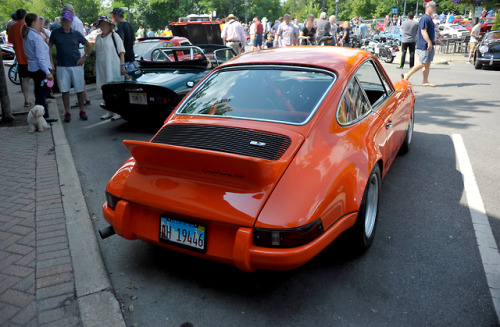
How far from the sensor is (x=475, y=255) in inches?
126

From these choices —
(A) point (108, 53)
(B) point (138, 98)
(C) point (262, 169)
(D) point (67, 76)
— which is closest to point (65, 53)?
(D) point (67, 76)

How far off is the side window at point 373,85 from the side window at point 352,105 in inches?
15.3

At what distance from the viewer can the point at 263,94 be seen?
11.0ft

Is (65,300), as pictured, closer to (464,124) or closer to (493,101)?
(464,124)

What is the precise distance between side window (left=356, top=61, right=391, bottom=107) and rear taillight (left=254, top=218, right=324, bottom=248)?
6.44 ft

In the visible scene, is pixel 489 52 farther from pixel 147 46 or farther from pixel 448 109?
pixel 147 46

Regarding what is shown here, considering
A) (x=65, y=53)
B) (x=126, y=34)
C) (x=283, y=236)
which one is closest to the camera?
(x=283, y=236)

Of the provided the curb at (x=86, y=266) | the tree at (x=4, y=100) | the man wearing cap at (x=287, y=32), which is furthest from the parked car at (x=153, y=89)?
the man wearing cap at (x=287, y=32)

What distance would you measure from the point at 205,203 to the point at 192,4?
170ft

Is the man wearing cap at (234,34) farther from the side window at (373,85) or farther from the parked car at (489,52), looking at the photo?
the side window at (373,85)

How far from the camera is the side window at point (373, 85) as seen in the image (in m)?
4.02

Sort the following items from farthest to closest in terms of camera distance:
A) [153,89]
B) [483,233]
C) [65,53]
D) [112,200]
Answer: [65,53] → [153,89] → [483,233] → [112,200]

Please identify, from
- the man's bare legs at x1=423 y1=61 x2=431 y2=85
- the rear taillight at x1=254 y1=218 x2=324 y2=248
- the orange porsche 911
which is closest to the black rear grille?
the orange porsche 911

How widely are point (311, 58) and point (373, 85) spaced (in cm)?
112
